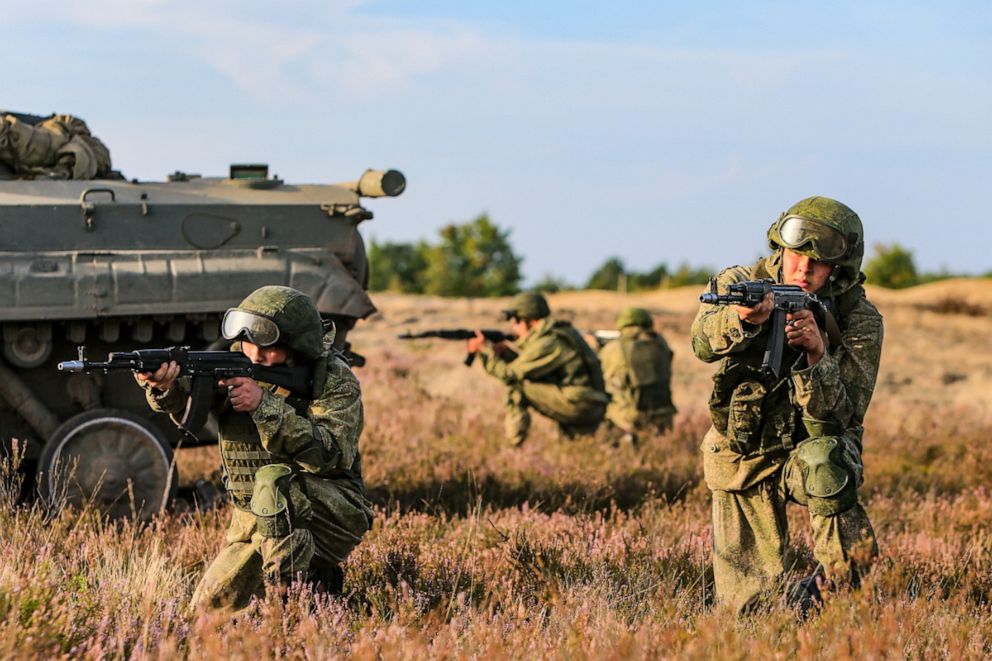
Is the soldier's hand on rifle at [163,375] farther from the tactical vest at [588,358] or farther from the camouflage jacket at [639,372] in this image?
the camouflage jacket at [639,372]

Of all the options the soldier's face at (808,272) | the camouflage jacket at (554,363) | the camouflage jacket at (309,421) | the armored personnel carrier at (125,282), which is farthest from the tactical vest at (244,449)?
the camouflage jacket at (554,363)

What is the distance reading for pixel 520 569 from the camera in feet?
21.7

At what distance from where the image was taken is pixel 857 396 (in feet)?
19.7

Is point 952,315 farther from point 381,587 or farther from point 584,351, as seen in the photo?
point 381,587

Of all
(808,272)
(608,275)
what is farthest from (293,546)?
(608,275)

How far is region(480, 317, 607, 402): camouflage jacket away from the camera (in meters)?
13.0

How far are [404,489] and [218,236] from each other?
2.26 meters

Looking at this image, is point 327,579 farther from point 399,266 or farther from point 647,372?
point 399,266

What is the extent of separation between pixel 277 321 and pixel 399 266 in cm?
4797

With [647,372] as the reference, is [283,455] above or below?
above

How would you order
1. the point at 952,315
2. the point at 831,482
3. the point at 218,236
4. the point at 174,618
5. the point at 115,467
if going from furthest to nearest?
the point at 952,315, the point at 218,236, the point at 115,467, the point at 831,482, the point at 174,618

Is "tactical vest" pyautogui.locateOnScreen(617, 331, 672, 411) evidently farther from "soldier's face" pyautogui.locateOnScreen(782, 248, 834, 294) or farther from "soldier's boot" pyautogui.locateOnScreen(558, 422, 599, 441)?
"soldier's face" pyautogui.locateOnScreen(782, 248, 834, 294)

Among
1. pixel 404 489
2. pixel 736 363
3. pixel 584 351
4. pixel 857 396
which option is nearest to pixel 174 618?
pixel 736 363

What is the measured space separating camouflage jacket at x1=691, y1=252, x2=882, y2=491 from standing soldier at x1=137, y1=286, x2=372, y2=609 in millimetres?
1613
